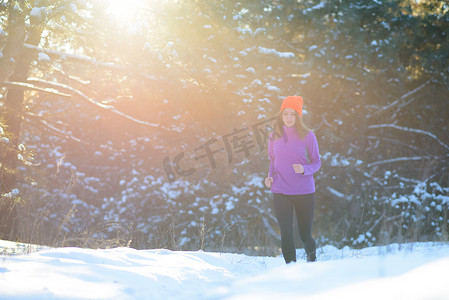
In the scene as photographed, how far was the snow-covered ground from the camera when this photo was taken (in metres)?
2.74

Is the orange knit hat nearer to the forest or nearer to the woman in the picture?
the woman

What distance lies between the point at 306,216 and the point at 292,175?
0.46 m

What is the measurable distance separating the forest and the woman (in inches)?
163

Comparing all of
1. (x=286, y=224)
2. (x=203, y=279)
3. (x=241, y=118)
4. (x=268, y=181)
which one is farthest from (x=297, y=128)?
(x=241, y=118)

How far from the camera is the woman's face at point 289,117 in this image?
15.0 ft

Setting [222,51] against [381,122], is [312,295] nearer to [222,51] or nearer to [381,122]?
[222,51]

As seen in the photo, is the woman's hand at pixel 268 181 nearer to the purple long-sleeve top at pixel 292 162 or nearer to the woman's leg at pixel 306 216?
the purple long-sleeve top at pixel 292 162

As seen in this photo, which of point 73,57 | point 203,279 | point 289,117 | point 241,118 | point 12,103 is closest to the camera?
point 203,279

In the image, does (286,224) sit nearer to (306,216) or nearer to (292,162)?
(306,216)

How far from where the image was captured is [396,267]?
133 inches

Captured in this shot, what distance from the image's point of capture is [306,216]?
14.7 feet

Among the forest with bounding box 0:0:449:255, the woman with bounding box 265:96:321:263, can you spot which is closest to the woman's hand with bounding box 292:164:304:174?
the woman with bounding box 265:96:321:263

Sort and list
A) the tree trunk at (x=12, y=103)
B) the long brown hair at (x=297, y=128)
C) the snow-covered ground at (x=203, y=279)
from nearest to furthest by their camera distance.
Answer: the snow-covered ground at (x=203, y=279) → the long brown hair at (x=297, y=128) → the tree trunk at (x=12, y=103)

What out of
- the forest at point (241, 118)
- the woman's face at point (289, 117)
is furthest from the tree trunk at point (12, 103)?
the woman's face at point (289, 117)
